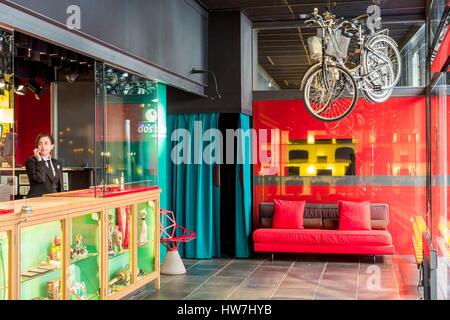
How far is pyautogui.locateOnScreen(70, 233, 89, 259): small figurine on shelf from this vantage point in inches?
203

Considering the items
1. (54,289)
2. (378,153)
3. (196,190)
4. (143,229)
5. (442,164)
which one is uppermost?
(378,153)

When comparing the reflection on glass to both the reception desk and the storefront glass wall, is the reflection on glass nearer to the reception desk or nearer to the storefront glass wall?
the reception desk

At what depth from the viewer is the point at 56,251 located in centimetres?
483

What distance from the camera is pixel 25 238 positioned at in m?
4.46

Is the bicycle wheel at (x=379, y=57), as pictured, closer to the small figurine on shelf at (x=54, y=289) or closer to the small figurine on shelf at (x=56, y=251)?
the small figurine on shelf at (x=56, y=251)

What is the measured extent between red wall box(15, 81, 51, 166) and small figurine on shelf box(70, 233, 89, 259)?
5825mm

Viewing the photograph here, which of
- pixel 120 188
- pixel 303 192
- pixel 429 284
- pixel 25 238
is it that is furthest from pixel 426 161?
pixel 25 238

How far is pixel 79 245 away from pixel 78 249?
42 mm

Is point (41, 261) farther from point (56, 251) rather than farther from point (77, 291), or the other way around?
point (77, 291)

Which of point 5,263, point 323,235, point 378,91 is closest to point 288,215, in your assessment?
point 323,235

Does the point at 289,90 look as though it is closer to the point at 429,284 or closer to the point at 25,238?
the point at 429,284

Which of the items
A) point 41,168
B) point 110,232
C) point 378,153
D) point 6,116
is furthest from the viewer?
point 378,153

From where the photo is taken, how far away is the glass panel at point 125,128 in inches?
233

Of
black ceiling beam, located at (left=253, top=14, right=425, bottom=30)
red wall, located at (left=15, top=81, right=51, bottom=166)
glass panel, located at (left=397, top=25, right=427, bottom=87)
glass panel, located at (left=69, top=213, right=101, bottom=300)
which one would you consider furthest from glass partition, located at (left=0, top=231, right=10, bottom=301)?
glass panel, located at (left=397, top=25, right=427, bottom=87)
